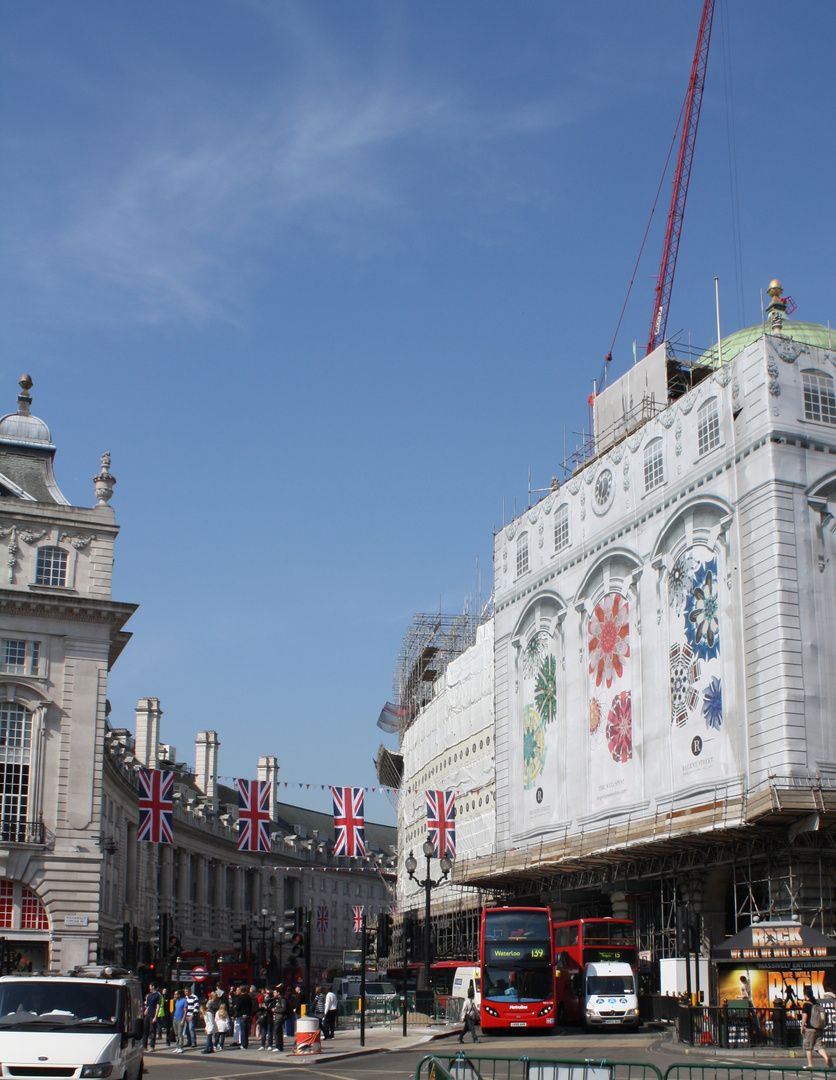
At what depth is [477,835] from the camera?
76.9m

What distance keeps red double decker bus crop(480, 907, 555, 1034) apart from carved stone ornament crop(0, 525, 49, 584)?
26.1 meters

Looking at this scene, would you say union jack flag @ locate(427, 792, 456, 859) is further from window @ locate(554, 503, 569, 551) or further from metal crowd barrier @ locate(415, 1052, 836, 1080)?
metal crowd barrier @ locate(415, 1052, 836, 1080)

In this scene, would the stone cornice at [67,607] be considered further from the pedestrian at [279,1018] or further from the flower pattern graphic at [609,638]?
the pedestrian at [279,1018]

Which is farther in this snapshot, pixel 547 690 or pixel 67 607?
pixel 547 690

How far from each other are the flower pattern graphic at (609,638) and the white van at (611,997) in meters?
16.4

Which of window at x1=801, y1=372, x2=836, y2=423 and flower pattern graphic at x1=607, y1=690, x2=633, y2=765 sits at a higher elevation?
window at x1=801, y1=372, x2=836, y2=423

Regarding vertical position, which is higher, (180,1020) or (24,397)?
(24,397)

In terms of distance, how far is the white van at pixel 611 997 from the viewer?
3841 centimetres

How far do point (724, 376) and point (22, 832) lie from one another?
3314cm

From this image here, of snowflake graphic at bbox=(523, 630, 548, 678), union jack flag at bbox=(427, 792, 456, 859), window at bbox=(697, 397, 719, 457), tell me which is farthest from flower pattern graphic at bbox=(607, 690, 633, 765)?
union jack flag at bbox=(427, 792, 456, 859)

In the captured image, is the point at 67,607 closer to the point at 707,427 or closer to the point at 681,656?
the point at 681,656

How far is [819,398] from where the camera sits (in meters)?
47.4

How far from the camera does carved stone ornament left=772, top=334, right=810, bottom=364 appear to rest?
4694 cm

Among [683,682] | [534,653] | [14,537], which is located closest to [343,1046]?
[683,682]
